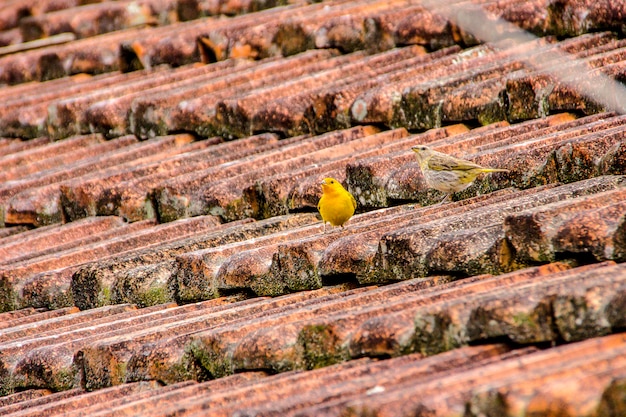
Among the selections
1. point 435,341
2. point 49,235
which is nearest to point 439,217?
point 435,341

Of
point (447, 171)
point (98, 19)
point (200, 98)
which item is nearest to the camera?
point (447, 171)

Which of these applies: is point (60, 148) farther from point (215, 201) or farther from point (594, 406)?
point (594, 406)

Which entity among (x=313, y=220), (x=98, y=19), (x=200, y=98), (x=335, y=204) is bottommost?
(x=313, y=220)

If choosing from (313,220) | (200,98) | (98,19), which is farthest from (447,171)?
(98,19)

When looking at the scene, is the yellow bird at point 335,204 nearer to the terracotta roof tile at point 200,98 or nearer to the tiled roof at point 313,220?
the tiled roof at point 313,220

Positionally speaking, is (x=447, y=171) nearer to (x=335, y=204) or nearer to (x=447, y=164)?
(x=447, y=164)

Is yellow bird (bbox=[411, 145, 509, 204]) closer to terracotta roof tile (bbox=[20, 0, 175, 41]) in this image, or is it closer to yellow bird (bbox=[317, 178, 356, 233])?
yellow bird (bbox=[317, 178, 356, 233])
